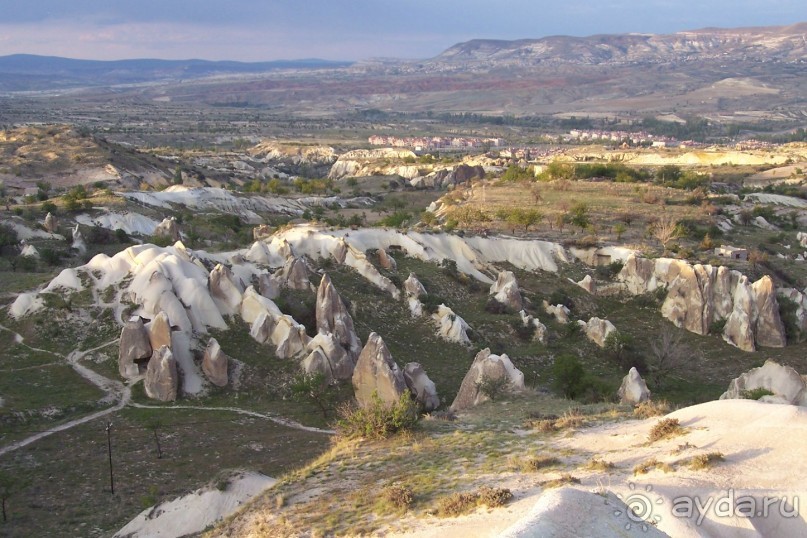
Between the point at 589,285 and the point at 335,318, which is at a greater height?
the point at 335,318

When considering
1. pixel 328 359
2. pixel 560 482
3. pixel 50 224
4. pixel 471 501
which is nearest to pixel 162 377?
A: pixel 328 359

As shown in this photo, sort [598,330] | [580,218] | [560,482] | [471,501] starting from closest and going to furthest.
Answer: [471,501]
[560,482]
[598,330]
[580,218]

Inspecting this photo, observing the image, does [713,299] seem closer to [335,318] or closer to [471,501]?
[335,318]

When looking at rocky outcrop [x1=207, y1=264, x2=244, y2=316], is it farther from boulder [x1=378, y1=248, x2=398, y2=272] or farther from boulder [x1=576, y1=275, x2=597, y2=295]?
boulder [x1=576, y1=275, x2=597, y2=295]

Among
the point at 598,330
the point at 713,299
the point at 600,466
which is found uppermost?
the point at 600,466

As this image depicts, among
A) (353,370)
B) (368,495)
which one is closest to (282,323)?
(353,370)

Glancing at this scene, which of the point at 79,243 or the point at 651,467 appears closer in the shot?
the point at 651,467

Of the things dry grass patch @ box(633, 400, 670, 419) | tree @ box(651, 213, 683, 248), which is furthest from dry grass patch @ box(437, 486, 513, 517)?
tree @ box(651, 213, 683, 248)
